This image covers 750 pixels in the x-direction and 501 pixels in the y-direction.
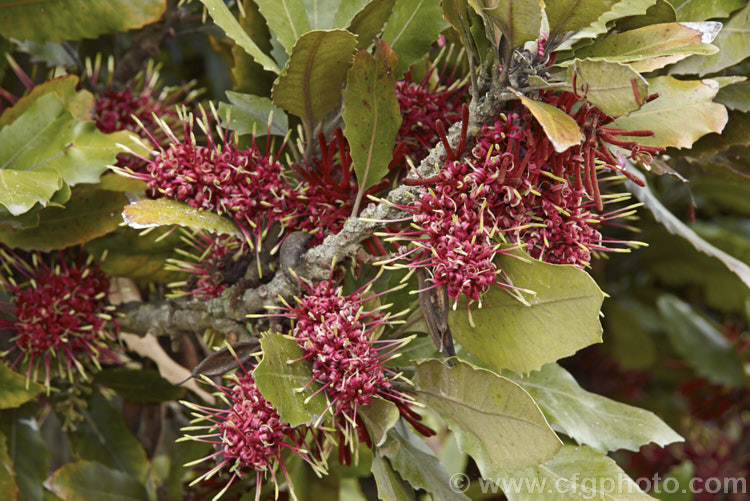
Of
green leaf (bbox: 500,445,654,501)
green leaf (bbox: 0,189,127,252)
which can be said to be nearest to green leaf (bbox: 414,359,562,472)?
green leaf (bbox: 500,445,654,501)

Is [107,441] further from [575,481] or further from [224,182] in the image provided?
[575,481]

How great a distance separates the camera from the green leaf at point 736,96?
79cm

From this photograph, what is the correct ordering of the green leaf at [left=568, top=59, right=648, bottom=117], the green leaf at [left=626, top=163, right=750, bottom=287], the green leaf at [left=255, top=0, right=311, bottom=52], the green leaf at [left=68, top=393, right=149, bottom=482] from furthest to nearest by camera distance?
the green leaf at [left=68, top=393, right=149, bottom=482] < the green leaf at [left=626, top=163, right=750, bottom=287] < the green leaf at [left=255, top=0, right=311, bottom=52] < the green leaf at [left=568, top=59, right=648, bottom=117]

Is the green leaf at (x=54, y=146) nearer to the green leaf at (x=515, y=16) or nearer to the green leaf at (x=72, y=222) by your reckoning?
the green leaf at (x=72, y=222)

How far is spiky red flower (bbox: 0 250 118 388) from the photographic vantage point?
87cm

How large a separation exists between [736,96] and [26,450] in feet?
3.51

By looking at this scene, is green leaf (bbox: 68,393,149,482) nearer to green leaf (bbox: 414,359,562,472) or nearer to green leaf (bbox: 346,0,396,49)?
green leaf (bbox: 414,359,562,472)

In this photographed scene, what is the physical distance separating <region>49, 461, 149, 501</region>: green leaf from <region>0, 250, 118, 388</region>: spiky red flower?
0.14m

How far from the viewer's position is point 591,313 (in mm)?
574

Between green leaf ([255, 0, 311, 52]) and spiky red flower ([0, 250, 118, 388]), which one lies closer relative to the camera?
green leaf ([255, 0, 311, 52])

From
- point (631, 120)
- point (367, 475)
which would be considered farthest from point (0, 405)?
point (631, 120)

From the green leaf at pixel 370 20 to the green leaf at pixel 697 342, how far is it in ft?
3.60

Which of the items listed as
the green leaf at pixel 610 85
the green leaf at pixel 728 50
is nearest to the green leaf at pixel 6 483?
the green leaf at pixel 610 85

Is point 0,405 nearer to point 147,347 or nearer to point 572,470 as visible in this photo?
point 147,347
